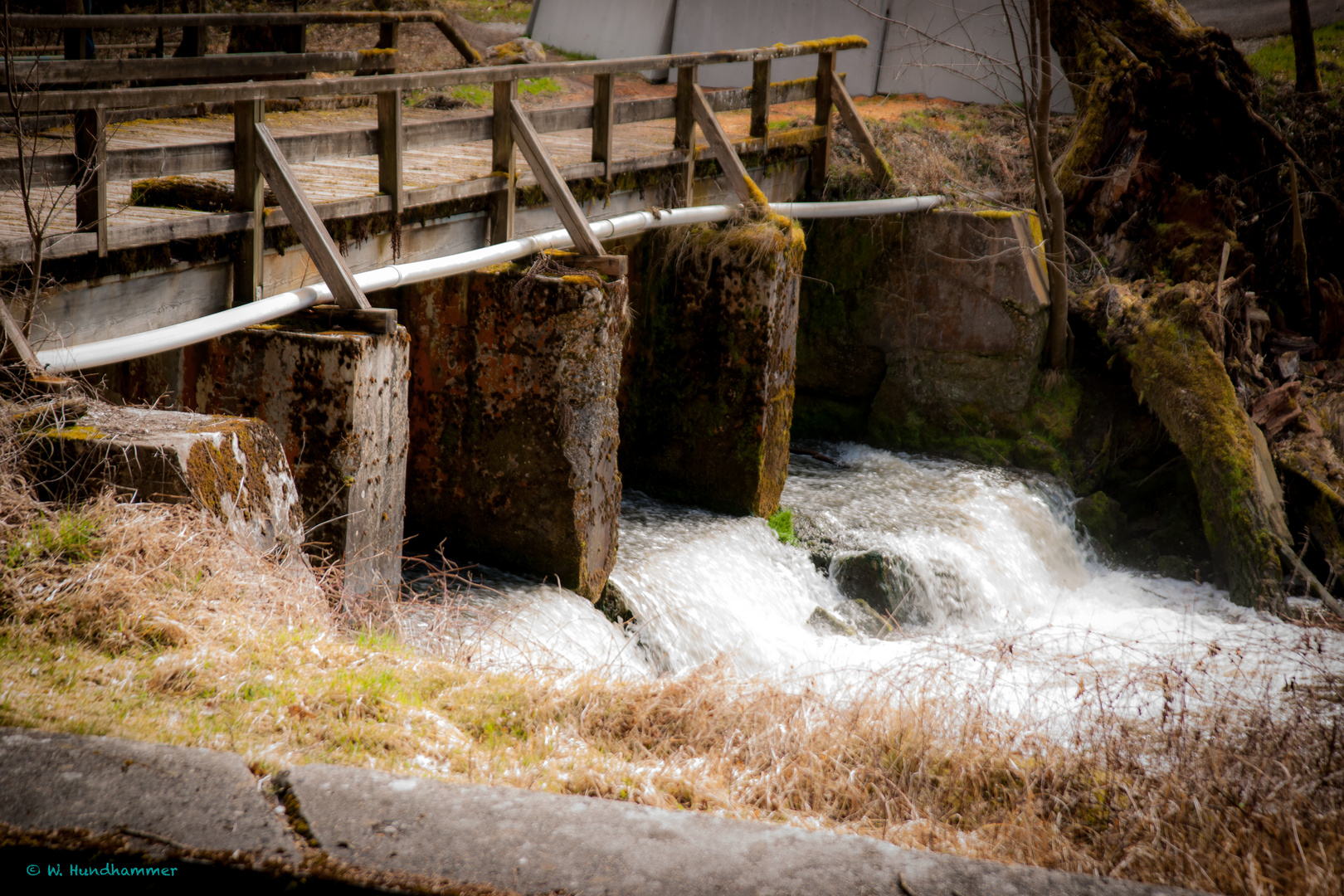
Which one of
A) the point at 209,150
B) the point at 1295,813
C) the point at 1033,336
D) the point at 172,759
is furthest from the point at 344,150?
the point at 1033,336

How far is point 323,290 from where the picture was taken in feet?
16.7

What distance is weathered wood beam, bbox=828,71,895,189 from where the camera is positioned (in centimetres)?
1041

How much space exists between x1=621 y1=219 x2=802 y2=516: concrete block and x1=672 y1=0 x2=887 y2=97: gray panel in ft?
26.1

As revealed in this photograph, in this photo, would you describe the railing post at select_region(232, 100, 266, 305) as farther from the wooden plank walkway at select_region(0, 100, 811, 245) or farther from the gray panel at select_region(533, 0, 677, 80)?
the gray panel at select_region(533, 0, 677, 80)

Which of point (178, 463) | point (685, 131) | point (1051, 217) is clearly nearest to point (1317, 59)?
point (1051, 217)

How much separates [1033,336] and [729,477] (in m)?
4.04

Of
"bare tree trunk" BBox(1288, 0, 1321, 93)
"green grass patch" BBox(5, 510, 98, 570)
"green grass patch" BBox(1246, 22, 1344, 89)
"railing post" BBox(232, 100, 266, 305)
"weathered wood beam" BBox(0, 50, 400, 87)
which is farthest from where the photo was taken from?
"green grass patch" BBox(1246, 22, 1344, 89)

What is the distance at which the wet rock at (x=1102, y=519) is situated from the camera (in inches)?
418

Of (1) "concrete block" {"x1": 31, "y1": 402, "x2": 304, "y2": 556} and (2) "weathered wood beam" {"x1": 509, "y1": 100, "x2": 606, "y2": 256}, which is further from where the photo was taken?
(2) "weathered wood beam" {"x1": 509, "y1": 100, "x2": 606, "y2": 256}

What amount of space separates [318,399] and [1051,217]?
340 inches

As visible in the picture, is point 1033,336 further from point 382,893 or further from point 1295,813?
point 382,893

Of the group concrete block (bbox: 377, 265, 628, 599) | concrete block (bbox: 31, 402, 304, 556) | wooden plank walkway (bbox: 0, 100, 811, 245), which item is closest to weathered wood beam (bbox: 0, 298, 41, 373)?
concrete block (bbox: 31, 402, 304, 556)

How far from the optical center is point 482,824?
89.0 inches

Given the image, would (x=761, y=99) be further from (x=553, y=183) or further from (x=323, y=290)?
(x=323, y=290)
